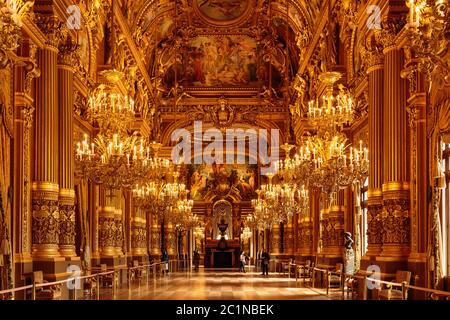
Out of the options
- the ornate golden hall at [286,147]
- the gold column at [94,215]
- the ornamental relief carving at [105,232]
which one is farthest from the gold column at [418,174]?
the ornamental relief carving at [105,232]

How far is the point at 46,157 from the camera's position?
16875 millimetres

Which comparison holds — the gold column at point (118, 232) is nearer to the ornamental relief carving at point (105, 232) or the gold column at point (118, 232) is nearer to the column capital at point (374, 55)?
Result: the ornamental relief carving at point (105, 232)

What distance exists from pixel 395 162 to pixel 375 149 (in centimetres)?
96

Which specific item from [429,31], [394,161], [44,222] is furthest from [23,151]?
[429,31]

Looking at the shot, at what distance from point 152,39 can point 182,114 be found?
5.39 meters

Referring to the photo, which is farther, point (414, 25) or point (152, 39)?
point (152, 39)

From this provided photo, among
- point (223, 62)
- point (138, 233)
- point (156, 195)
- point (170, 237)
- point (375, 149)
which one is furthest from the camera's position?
point (170, 237)

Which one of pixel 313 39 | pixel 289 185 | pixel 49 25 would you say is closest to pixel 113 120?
pixel 49 25

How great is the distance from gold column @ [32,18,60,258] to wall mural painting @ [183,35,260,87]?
21715mm

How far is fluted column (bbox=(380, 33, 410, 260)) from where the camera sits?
16.8 meters

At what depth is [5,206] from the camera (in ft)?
48.8

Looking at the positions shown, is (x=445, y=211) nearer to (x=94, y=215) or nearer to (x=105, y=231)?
(x=94, y=215)

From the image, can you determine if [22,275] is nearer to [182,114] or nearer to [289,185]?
[289,185]
